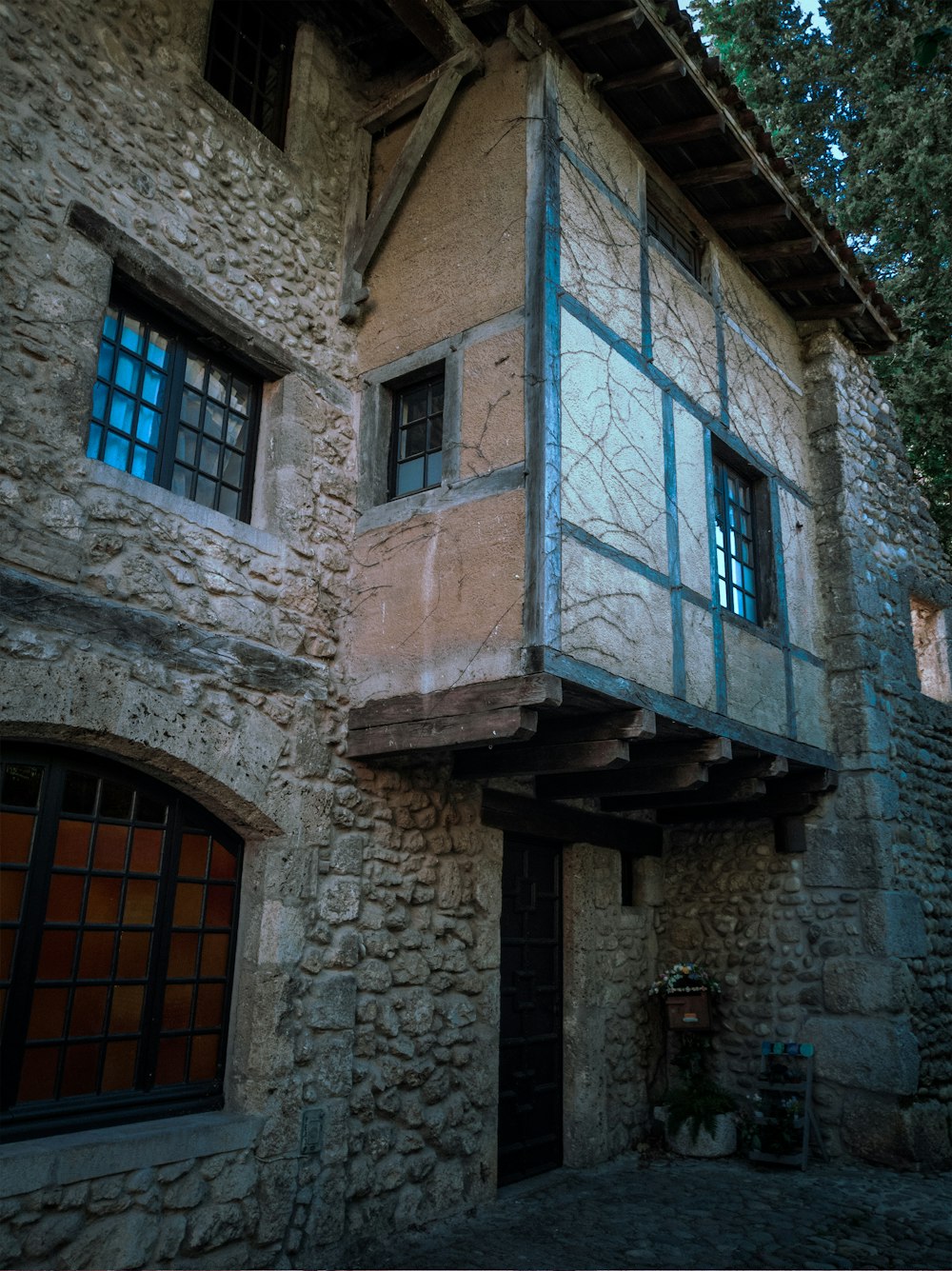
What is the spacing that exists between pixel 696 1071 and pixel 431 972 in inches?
109

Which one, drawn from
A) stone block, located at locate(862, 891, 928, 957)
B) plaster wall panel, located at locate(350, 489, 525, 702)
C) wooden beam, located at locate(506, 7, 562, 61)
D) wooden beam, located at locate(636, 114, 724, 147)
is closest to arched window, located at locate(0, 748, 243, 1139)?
plaster wall panel, located at locate(350, 489, 525, 702)

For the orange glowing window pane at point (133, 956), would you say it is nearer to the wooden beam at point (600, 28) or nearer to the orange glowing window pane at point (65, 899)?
the orange glowing window pane at point (65, 899)

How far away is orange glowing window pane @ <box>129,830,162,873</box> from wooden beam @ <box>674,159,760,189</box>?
17.3ft

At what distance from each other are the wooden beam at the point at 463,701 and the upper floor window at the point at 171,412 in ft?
4.02

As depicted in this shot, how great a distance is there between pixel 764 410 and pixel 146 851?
205 inches

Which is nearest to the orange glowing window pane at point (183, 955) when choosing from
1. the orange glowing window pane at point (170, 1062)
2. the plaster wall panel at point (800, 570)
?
the orange glowing window pane at point (170, 1062)

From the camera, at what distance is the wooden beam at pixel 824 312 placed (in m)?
7.56

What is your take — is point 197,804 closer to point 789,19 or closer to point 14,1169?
point 14,1169

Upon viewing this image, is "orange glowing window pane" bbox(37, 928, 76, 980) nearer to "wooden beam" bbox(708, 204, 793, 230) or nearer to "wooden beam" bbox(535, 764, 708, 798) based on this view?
"wooden beam" bbox(535, 764, 708, 798)

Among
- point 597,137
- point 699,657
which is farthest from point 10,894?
point 597,137

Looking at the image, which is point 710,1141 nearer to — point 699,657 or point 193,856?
point 699,657

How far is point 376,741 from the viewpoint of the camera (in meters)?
4.78

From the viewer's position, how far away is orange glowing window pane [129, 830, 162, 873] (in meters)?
4.10

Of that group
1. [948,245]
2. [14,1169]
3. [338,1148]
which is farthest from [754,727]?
[948,245]
